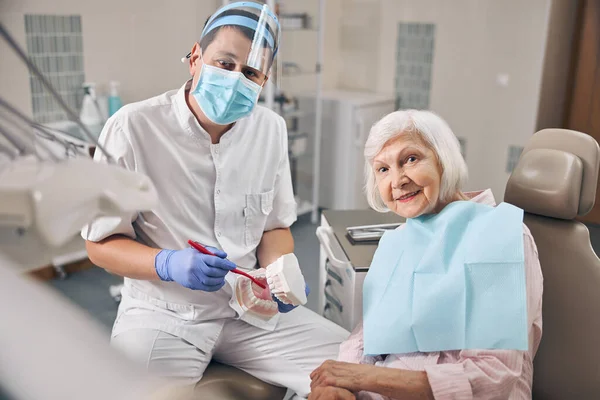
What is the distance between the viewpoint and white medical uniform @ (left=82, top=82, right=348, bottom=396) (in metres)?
1.44

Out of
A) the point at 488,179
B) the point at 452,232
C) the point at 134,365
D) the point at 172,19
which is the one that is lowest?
the point at 488,179

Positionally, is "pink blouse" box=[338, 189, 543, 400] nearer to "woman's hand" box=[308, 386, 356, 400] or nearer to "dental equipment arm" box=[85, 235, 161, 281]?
"woman's hand" box=[308, 386, 356, 400]

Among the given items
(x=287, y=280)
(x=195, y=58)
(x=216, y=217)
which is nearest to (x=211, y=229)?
(x=216, y=217)

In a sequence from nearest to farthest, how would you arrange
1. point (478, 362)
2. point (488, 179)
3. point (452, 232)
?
point (478, 362), point (452, 232), point (488, 179)

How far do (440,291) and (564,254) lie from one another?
41cm

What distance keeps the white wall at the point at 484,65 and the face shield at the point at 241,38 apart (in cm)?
276

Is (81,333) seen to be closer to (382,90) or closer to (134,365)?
(134,365)

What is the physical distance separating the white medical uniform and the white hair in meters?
0.39

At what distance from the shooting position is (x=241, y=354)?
1555 mm

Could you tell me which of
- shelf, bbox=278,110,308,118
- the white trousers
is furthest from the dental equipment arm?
shelf, bbox=278,110,308,118

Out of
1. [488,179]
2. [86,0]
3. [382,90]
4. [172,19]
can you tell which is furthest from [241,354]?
[382,90]

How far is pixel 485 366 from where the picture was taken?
117cm

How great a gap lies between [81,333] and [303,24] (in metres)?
3.60

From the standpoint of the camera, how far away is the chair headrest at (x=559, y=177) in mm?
A: 1412
